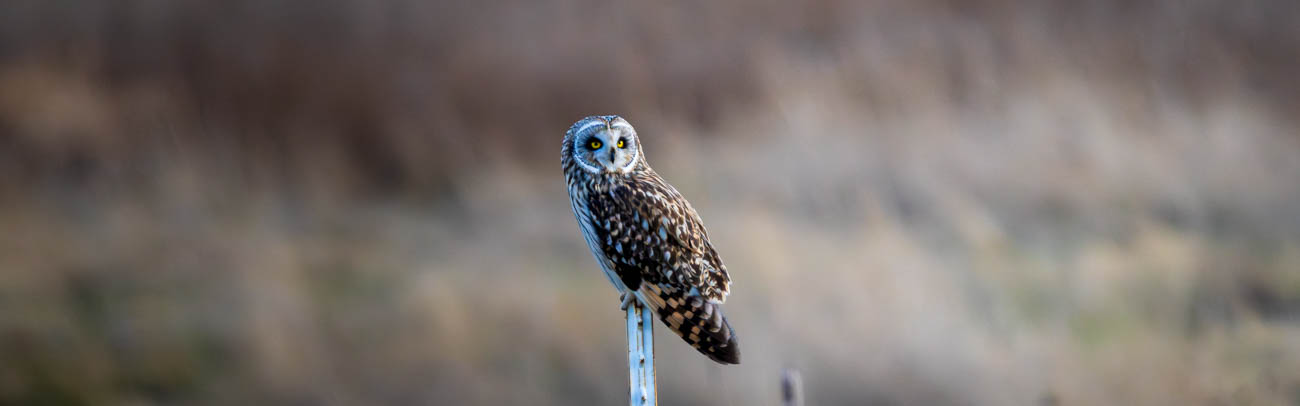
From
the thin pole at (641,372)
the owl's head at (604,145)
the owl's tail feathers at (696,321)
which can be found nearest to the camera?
the thin pole at (641,372)

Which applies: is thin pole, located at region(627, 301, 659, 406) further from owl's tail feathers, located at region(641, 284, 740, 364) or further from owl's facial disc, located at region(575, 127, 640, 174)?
owl's facial disc, located at region(575, 127, 640, 174)

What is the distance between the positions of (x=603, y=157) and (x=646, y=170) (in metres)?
0.24

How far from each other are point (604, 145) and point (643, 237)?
0.33m

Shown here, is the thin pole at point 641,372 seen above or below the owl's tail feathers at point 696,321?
below

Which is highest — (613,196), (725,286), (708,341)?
(613,196)

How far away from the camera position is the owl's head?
3131 mm

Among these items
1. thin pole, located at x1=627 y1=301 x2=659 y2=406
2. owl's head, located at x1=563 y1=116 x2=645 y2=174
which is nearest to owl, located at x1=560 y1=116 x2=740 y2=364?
owl's head, located at x1=563 y1=116 x2=645 y2=174

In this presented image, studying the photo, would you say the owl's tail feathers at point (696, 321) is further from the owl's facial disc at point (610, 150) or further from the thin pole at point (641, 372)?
the owl's facial disc at point (610, 150)

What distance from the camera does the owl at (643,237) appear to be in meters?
3.07

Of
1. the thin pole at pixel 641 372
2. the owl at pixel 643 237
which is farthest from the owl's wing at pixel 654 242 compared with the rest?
the thin pole at pixel 641 372

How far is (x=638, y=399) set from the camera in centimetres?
266

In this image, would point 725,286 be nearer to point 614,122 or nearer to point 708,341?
point 708,341

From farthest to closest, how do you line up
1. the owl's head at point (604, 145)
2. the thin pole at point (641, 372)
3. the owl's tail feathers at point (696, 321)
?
the owl's head at point (604, 145), the owl's tail feathers at point (696, 321), the thin pole at point (641, 372)

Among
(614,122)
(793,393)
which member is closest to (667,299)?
(614,122)
